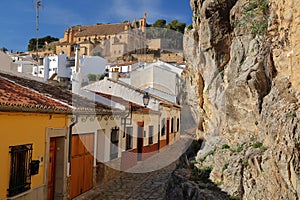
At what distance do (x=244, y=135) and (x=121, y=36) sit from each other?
80.1 metres

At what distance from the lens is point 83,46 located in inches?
3100

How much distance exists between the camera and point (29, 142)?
8586 millimetres

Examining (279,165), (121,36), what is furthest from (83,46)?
(279,165)

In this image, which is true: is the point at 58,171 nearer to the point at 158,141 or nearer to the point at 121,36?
the point at 158,141

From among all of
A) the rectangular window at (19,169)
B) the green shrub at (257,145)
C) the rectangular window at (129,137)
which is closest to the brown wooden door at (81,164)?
the rectangular window at (19,169)

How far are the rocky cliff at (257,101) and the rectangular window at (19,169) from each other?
5471 millimetres

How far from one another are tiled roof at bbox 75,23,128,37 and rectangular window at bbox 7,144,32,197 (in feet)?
271

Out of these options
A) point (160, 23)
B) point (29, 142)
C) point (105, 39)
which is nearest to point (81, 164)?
point (29, 142)

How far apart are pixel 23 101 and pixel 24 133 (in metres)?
0.95

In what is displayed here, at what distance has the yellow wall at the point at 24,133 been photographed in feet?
25.0

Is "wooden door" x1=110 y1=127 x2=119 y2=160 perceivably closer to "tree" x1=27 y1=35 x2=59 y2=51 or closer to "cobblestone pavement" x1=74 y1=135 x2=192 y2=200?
"cobblestone pavement" x1=74 y1=135 x2=192 y2=200

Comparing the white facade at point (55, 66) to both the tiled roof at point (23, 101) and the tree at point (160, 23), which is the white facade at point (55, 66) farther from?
the tree at point (160, 23)

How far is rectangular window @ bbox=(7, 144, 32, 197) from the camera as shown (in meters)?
7.97

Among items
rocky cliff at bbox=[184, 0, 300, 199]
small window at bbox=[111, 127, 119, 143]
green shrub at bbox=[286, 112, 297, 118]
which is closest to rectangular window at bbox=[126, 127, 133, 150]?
small window at bbox=[111, 127, 119, 143]
